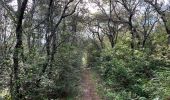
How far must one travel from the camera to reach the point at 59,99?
18.8 m

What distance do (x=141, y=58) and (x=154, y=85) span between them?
18.7 ft

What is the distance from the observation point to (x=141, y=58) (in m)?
18.9

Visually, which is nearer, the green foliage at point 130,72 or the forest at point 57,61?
the forest at point 57,61

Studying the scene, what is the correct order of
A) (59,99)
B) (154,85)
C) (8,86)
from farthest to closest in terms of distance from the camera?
(59,99)
(154,85)
(8,86)

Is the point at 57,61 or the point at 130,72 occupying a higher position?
the point at 57,61

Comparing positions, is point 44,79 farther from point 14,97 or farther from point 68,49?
point 68,49

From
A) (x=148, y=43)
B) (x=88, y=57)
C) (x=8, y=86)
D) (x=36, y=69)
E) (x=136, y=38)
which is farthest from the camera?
(x=88, y=57)

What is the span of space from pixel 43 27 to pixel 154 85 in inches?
363

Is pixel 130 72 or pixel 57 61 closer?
pixel 130 72

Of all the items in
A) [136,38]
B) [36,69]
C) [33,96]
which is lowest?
[33,96]

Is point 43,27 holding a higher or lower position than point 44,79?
higher

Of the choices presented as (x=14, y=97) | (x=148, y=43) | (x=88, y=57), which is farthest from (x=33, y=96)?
(x=88, y=57)

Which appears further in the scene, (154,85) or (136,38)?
(136,38)

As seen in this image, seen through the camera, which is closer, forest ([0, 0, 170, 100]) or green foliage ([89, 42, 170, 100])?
forest ([0, 0, 170, 100])
